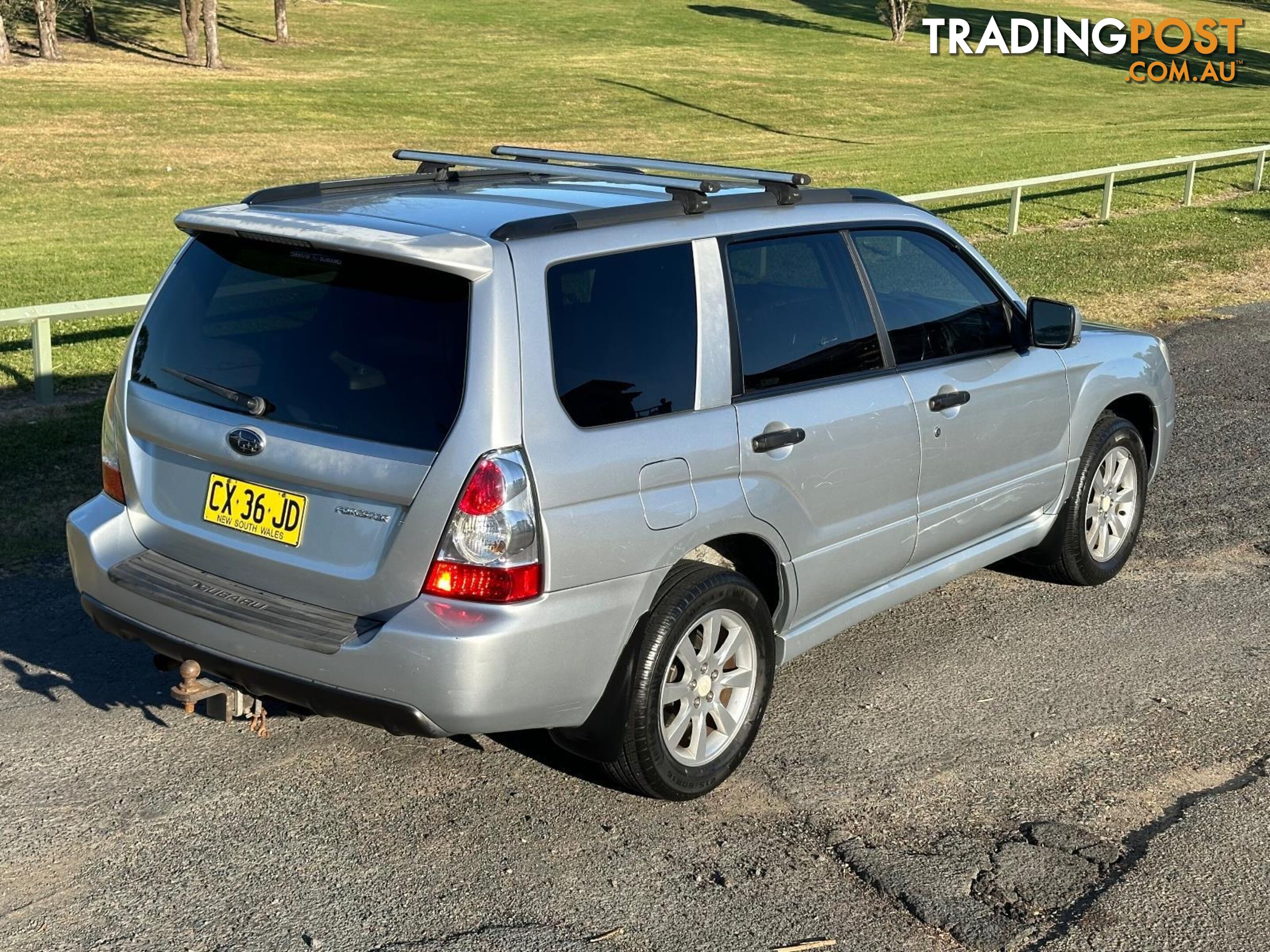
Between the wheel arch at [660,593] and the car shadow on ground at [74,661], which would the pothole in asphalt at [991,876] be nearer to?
the wheel arch at [660,593]

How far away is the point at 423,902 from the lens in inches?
155

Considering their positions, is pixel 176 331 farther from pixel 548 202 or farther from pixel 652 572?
pixel 652 572

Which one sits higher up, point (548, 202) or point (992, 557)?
point (548, 202)

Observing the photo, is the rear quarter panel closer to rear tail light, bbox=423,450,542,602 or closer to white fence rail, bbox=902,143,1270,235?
rear tail light, bbox=423,450,542,602

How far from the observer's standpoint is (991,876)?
13.4 ft

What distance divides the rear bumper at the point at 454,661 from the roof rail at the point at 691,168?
155 centimetres

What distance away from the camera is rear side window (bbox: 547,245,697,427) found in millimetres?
4094

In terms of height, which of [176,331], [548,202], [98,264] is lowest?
[98,264]

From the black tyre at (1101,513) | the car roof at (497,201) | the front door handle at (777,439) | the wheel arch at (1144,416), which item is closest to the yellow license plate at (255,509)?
the car roof at (497,201)

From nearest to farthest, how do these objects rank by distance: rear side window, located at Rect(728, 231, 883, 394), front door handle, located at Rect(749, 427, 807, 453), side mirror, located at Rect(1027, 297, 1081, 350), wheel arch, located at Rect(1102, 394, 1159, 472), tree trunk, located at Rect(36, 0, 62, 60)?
front door handle, located at Rect(749, 427, 807, 453) → rear side window, located at Rect(728, 231, 883, 394) → side mirror, located at Rect(1027, 297, 1081, 350) → wheel arch, located at Rect(1102, 394, 1159, 472) → tree trunk, located at Rect(36, 0, 62, 60)

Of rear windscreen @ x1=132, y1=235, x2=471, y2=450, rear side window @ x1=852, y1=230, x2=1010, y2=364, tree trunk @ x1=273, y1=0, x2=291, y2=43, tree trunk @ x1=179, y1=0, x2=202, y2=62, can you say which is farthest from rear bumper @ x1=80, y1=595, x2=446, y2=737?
tree trunk @ x1=273, y1=0, x2=291, y2=43

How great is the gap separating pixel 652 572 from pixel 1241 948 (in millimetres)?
1852

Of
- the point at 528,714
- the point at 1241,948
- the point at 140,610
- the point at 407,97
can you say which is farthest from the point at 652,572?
the point at 407,97

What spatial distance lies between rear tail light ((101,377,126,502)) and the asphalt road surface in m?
0.85
